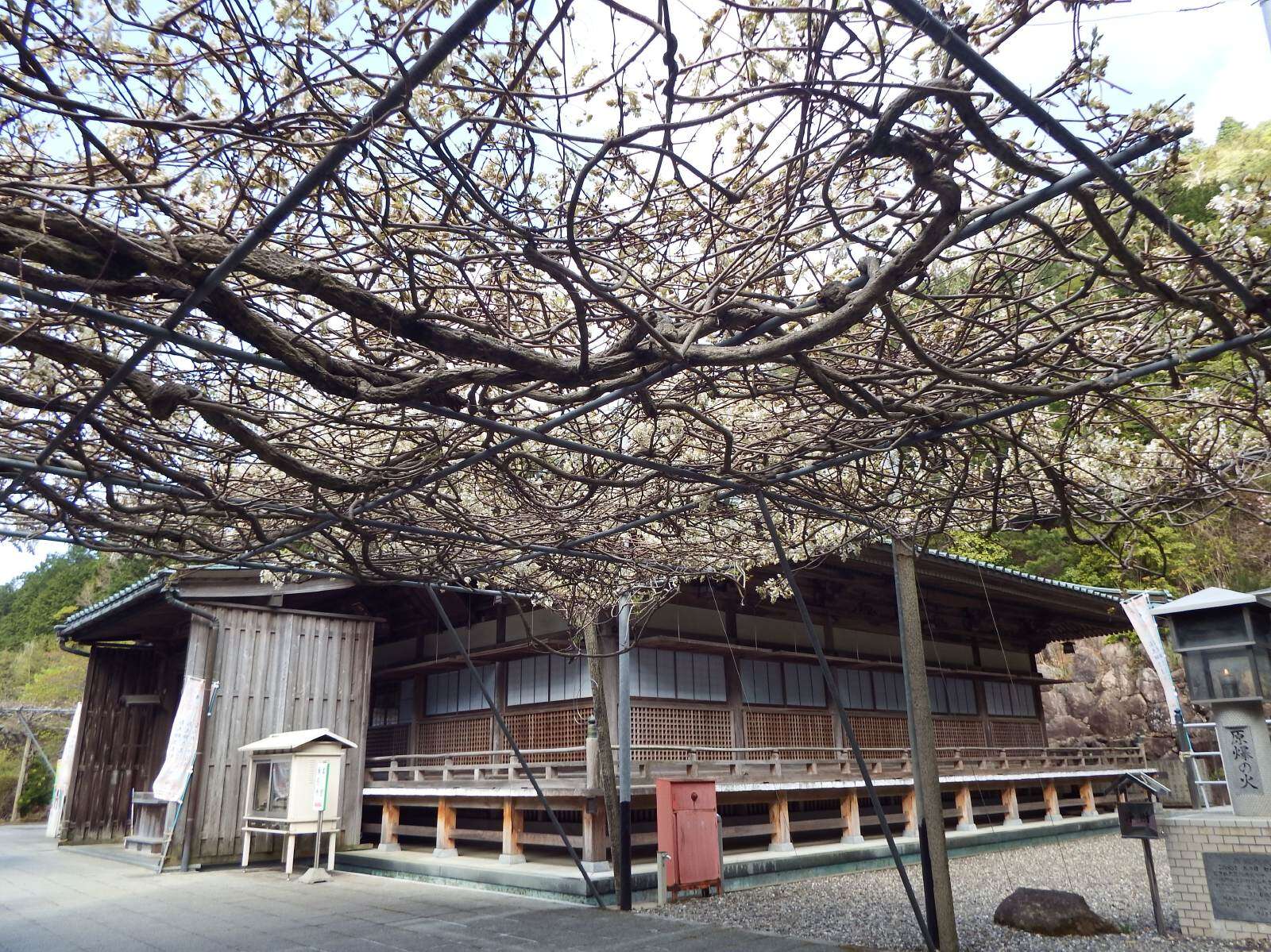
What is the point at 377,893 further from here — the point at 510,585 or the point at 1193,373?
the point at 1193,373

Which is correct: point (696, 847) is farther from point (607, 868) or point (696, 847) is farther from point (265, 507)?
point (265, 507)

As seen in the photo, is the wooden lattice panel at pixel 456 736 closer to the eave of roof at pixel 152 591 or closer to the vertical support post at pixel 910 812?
the eave of roof at pixel 152 591

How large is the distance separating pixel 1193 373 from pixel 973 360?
1.09 meters

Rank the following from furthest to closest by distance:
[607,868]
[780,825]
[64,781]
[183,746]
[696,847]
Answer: [64,781] → [183,746] → [780,825] → [607,868] → [696,847]

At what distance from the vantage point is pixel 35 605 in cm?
3272

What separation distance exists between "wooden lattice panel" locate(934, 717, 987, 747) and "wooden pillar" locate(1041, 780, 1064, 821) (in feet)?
4.06

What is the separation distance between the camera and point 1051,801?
1470 cm

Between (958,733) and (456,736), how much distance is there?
9049 millimetres

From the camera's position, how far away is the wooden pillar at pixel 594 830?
875 centimetres

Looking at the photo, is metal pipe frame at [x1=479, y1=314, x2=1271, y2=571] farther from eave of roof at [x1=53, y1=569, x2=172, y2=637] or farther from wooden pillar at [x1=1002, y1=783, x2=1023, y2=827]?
wooden pillar at [x1=1002, y1=783, x2=1023, y2=827]

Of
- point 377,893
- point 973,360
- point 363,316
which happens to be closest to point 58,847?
point 377,893

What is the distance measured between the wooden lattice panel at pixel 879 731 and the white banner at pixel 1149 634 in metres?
3.79

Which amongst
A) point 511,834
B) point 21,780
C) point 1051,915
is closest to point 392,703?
point 511,834

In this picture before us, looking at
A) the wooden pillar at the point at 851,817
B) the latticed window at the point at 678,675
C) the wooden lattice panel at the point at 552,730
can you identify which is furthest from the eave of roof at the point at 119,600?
the wooden pillar at the point at 851,817
